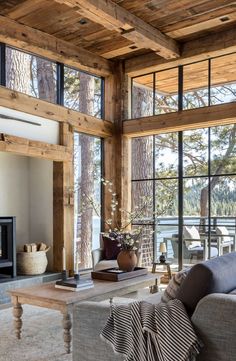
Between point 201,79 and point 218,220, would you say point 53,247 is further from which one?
point 201,79

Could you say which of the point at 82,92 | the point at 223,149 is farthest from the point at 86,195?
the point at 223,149

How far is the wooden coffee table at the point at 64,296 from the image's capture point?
10.2ft

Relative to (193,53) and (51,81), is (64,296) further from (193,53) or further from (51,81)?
(193,53)

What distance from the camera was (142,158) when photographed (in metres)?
6.72

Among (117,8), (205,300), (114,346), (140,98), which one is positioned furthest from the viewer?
(140,98)

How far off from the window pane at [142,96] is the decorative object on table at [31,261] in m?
2.86

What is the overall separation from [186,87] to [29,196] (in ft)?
9.92

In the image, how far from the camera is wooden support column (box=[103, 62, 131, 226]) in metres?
6.74

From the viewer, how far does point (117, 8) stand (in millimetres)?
4762

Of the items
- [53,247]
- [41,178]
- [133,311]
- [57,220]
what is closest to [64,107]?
[41,178]

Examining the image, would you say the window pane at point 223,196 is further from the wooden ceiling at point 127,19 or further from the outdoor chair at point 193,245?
the wooden ceiling at point 127,19

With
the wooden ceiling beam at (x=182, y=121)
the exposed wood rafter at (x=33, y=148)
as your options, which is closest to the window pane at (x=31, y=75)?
the exposed wood rafter at (x=33, y=148)

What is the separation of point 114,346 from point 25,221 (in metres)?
4.25

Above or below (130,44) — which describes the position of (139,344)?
below
